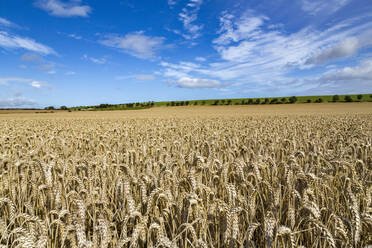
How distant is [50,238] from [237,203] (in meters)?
2.16

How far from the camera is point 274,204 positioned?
254 cm

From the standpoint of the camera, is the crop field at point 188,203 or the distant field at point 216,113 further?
the distant field at point 216,113

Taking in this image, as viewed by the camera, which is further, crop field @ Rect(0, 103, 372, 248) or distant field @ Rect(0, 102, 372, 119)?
distant field @ Rect(0, 102, 372, 119)

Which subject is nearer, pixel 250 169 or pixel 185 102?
pixel 250 169

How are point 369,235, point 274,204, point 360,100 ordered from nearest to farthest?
point 369,235, point 274,204, point 360,100

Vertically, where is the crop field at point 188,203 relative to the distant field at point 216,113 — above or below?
above

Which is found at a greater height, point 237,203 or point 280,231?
point 280,231

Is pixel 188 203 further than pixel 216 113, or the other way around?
pixel 216 113

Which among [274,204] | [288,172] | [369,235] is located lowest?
[369,235]

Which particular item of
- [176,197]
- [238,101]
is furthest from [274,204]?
[238,101]

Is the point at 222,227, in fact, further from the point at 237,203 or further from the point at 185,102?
the point at 185,102

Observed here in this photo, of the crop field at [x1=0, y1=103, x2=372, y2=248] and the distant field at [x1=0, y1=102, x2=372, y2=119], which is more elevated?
the crop field at [x1=0, y1=103, x2=372, y2=248]

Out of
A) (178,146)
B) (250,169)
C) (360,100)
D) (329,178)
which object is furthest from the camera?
(360,100)

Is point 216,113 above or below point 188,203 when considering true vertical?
below
